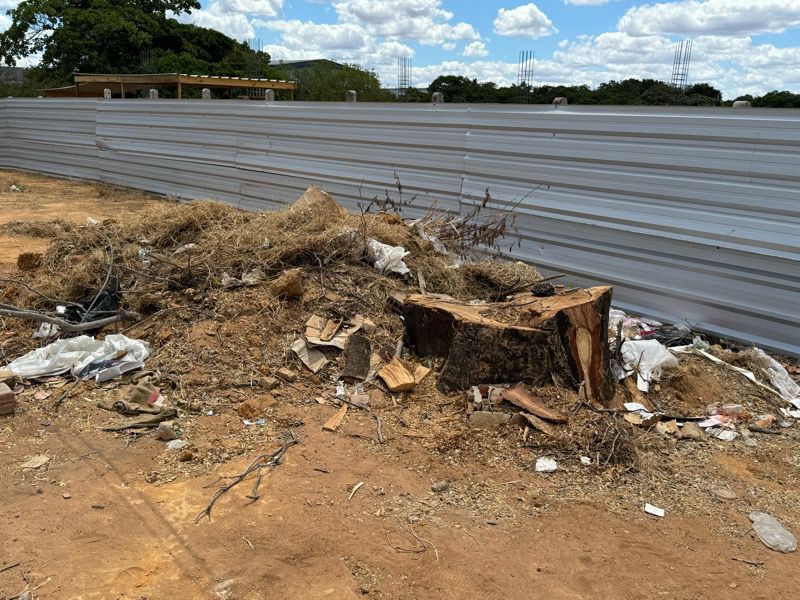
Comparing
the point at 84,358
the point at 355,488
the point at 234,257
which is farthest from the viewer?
the point at 234,257

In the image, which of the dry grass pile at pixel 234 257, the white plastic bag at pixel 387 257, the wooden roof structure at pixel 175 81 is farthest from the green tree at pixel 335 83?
the white plastic bag at pixel 387 257

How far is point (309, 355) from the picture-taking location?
15.0 feet

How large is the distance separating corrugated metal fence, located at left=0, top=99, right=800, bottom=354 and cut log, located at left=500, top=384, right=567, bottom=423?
2601 mm

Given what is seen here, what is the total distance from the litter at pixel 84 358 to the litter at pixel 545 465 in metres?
2.83

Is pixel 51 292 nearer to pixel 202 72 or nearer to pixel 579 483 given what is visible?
pixel 579 483

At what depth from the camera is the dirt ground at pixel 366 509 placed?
259 cm

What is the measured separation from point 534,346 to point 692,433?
113 cm

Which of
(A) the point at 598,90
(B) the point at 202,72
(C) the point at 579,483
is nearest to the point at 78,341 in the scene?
(C) the point at 579,483

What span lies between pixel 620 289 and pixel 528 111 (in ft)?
7.00

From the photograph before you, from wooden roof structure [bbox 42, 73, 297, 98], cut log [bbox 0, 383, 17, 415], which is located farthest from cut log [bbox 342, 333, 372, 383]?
wooden roof structure [bbox 42, 73, 297, 98]

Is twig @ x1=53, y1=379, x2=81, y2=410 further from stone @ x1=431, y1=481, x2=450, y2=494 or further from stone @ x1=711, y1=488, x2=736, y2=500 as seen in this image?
stone @ x1=711, y1=488, x2=736, y2=500

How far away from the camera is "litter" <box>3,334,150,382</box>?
14.3 ft

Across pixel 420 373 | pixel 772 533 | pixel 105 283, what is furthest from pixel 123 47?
pixel 772 533

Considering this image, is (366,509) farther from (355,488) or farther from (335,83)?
(335,83)
